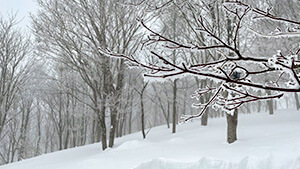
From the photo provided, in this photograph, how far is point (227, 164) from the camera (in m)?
3.91

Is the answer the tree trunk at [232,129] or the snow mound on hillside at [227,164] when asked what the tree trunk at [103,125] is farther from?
the snow mound on hillside at [227,164]

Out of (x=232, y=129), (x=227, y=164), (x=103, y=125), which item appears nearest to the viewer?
(x=227, y=164)

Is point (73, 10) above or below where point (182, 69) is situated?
above

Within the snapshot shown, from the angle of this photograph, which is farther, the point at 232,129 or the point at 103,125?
the point at 103,125

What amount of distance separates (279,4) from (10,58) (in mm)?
16649

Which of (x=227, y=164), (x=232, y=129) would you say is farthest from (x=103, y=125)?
(x=227, y=164)

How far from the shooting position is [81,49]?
399 inches

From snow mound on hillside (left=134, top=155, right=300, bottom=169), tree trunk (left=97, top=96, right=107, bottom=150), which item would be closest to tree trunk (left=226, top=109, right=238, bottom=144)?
snow mound on hillside (left=134, top=155, right=300, bottom=169)

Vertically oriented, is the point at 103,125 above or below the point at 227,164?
below

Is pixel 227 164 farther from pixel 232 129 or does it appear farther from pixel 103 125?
pixel 103 125

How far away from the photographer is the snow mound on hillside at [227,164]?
3.34 metres

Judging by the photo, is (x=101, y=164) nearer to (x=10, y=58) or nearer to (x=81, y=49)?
(x=81, y=49)

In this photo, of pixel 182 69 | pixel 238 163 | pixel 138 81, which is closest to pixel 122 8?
pixel 238 163

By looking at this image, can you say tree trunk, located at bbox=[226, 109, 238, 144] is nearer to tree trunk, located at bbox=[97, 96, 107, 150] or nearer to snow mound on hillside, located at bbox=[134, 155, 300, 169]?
snow mound on hillside, located at bbox=[134, 155, 300, 169]
